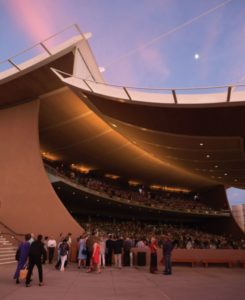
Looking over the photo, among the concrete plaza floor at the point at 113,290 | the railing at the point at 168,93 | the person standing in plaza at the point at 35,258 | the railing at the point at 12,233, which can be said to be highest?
the railing at the point at 168,93

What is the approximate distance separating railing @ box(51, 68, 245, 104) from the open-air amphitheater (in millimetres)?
45

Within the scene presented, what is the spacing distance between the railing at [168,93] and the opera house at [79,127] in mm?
44

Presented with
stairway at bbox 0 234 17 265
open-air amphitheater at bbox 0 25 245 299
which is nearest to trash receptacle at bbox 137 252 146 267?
open-air amphitheater at bbox 0 25 245 299

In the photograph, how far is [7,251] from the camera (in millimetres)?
15727

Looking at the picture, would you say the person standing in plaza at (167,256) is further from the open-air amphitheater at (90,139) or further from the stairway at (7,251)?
the stairway at (7,251)

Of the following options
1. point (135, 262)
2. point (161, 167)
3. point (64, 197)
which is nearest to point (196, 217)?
point (161, 167)

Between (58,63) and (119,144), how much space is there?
38.3 ft

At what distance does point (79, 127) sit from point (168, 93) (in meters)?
13.2

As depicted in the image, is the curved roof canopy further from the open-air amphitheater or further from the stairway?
the stairway

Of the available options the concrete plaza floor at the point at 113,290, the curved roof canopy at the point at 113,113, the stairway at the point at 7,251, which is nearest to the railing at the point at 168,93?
the curved roof canopy at the point at 113,113

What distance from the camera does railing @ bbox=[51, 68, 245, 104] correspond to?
12.4 meters

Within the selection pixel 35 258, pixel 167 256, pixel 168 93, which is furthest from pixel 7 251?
pixel 168 93

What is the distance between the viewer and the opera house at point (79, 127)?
567 inches

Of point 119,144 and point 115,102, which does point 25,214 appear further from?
point 119,144
